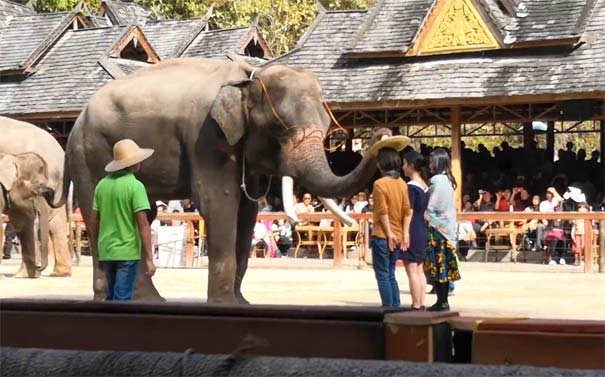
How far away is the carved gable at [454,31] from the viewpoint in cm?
2803

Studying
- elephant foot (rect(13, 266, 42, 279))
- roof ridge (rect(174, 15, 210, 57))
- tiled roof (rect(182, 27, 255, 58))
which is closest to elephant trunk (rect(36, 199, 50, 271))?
elephant foot (rect(13, 266, 42, 279))

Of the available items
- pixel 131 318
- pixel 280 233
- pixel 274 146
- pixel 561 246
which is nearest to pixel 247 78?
pixel 274 146

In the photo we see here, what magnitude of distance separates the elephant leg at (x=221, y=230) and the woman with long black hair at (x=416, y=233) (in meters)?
1.72

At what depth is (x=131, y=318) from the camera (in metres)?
3.88

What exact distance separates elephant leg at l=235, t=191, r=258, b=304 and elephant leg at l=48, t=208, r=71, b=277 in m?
7.81

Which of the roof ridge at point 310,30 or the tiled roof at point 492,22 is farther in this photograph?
the roof ridge at point 310,30

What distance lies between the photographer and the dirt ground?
13.0 meters

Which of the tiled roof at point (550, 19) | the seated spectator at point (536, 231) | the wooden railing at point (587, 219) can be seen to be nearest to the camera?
the wooden railing at point (587, 219)

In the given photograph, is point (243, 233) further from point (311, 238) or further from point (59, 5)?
point (59, 5)

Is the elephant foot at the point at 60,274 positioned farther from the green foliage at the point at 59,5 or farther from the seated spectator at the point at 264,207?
the green foliage at the point at 59,5

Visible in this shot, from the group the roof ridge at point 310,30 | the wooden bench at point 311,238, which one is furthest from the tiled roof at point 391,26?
the wooden bench at point 311,238

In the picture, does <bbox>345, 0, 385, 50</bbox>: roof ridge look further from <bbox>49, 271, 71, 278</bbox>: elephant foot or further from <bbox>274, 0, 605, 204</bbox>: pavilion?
<bbox>49, 271, 71, 278</bbox>: elephant foot

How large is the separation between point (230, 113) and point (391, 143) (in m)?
1.93

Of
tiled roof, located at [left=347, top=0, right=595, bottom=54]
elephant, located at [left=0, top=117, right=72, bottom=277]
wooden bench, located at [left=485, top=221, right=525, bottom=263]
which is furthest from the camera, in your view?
tiled roof, located at [left=347, top=0, right=595, bottom=54]
